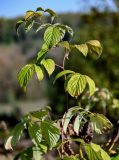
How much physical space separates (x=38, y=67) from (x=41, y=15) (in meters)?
0.17

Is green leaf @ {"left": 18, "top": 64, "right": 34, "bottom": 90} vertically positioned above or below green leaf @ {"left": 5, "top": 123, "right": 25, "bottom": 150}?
above

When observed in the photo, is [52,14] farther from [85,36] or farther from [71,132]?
[85,36]

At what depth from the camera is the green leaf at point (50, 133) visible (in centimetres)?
145

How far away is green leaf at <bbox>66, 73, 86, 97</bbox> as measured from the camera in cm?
142

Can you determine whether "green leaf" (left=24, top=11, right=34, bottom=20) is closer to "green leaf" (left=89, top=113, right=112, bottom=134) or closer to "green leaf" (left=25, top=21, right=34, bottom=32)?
"green leaf" (left=25, top=21, right=34, bottom=32)

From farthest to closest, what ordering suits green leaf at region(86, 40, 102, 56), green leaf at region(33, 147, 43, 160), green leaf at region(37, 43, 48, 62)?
green leaf at region(33, 147, 43, 160)
green leaf at region(86, 40, 102, 56)
green leaf at region(37, 43, 48, 62)

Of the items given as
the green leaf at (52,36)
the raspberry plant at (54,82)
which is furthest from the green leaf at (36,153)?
the green leaf at (52,36)

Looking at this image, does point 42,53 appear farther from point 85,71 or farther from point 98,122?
point 85,71

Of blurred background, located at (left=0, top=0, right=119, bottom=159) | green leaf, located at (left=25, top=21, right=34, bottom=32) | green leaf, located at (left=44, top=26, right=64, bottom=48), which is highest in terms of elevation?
green leaf, located at (left=25, top=21, right=34, bottom=32)

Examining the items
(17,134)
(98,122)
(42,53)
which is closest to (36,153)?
(17,134)

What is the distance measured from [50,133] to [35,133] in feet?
0.18

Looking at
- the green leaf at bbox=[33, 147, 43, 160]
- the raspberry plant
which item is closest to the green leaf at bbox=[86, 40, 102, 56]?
the raspberry plant

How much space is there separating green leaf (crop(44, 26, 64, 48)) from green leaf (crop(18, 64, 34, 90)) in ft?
0.30

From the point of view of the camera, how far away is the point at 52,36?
4.65 ft
